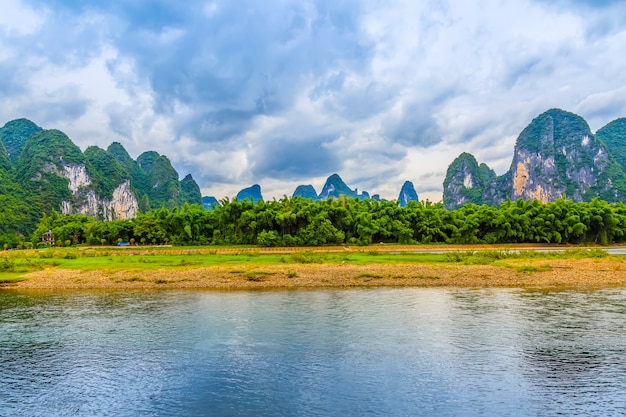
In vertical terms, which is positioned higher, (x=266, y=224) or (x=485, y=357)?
(x=266, y=224)

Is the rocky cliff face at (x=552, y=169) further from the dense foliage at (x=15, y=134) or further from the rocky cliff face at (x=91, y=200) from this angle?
the dense foliage at (x=15, y=134)

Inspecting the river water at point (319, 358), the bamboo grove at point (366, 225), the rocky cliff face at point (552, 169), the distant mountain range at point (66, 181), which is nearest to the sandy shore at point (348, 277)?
the river water at point (319, 358)

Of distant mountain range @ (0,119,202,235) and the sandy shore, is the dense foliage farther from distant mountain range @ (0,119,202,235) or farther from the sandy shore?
the sandy shore

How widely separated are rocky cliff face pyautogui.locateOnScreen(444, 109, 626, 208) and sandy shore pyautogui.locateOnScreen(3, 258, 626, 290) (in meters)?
112

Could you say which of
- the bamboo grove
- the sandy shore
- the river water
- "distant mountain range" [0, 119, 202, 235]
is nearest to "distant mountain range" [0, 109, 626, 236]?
"distant mountain range" [0, 119, 202, 235]

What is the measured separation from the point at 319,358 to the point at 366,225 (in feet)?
138

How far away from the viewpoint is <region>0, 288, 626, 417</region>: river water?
10547 mm

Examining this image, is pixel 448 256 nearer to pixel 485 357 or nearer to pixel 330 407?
pixel 485 357

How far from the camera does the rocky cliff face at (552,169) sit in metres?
134

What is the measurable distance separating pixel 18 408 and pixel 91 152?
159 m

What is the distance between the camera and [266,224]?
56.1 meters

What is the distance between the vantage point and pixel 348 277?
3023 cm

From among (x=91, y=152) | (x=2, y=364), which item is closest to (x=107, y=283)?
(x=2, y=364)

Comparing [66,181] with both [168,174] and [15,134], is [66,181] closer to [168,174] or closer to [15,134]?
[168,174]
